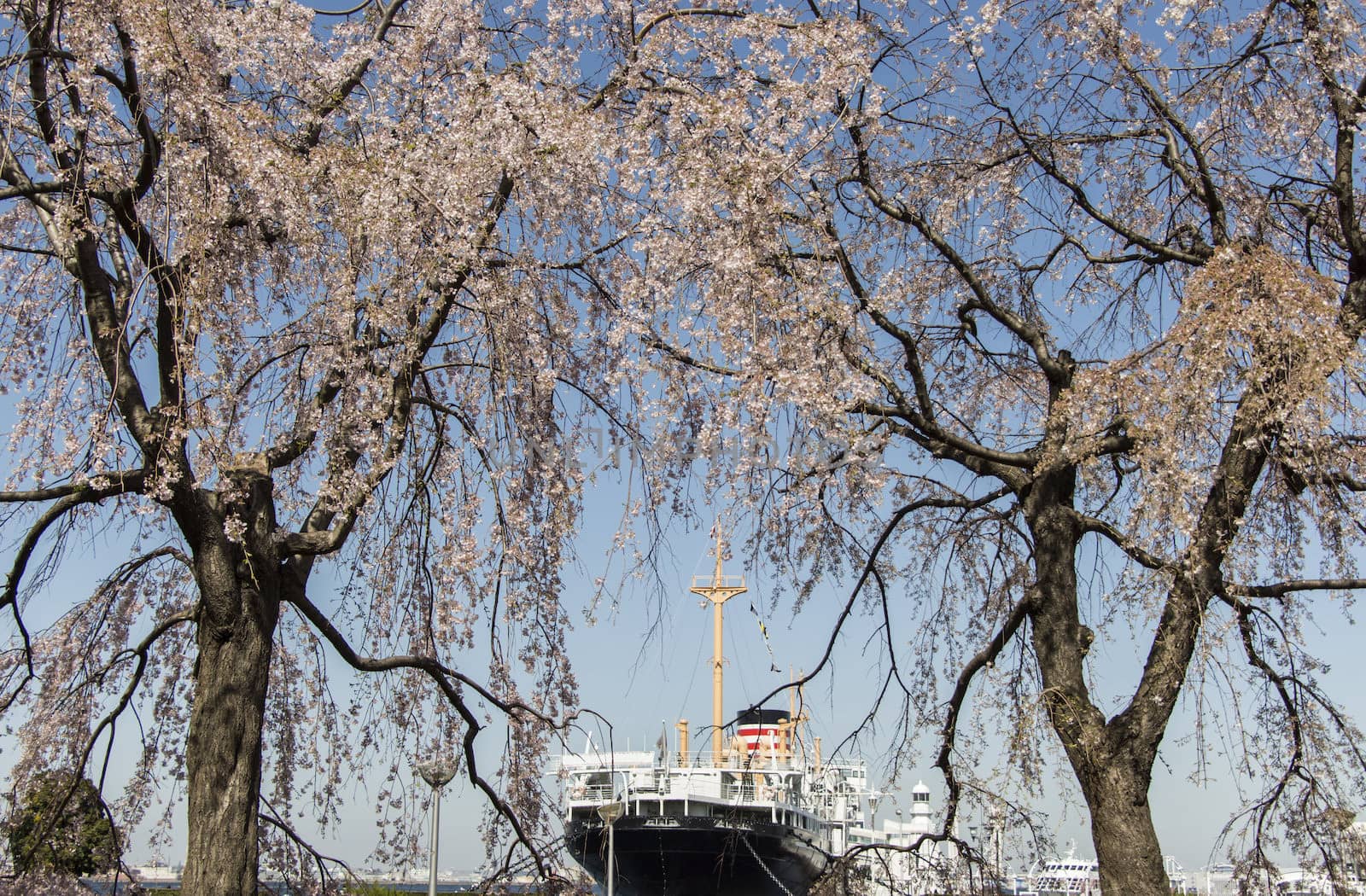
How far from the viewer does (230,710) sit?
211 inches

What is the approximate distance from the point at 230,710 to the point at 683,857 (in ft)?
57.3

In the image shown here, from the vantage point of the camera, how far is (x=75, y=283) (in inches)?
224

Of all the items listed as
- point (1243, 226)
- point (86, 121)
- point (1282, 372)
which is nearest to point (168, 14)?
point (86, 121)

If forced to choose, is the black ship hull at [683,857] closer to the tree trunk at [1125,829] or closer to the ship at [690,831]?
the ship at [690,831]

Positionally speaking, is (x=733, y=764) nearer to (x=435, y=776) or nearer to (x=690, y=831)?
(x=690, y=831)

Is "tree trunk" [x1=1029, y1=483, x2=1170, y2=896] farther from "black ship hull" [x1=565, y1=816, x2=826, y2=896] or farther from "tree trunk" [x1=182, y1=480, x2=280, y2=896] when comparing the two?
"black ship hull" [x1=565, y1=816, x2=826, y2=896]

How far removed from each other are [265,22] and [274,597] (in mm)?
3329

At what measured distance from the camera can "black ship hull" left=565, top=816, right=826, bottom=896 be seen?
2086cm

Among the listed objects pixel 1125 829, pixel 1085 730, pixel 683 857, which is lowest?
pixel 683 857

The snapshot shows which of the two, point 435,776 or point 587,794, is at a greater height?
point 435,776

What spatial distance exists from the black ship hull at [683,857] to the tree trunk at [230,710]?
15.9m

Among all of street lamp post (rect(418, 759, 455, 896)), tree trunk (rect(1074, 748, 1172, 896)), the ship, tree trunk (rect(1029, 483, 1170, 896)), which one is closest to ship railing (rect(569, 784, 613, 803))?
the ship

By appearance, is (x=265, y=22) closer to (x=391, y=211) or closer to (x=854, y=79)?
(x=391, y=211)

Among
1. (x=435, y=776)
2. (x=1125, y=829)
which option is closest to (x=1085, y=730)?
(x=1125, y=829)
